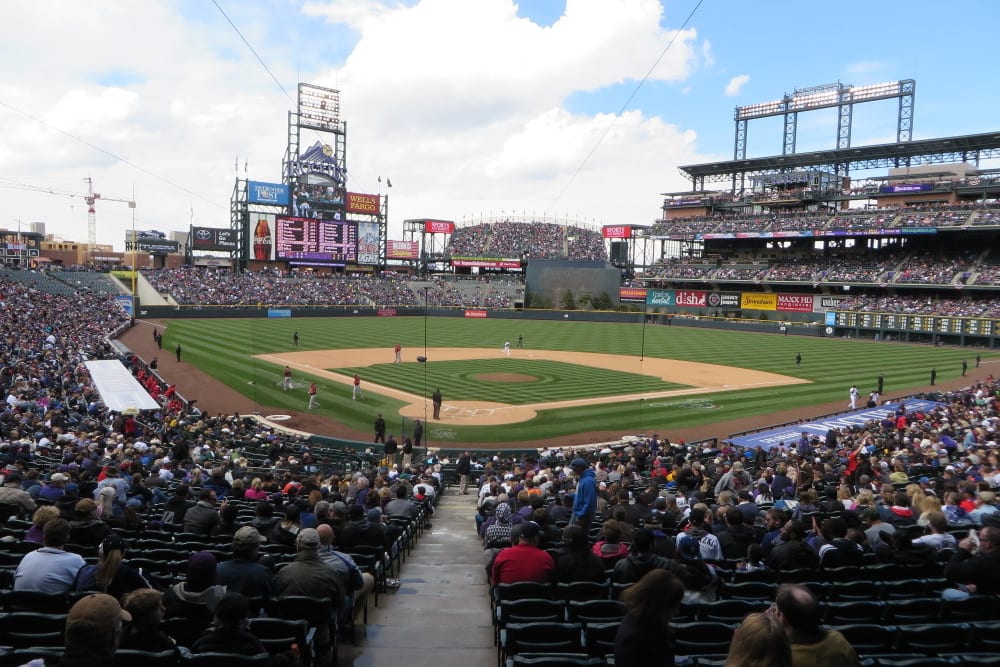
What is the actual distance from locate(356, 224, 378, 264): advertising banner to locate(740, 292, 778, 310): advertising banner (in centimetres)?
5143

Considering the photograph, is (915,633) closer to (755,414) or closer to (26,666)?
(26,666)

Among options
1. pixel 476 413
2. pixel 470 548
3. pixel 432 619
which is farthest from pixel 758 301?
pixel 432 619

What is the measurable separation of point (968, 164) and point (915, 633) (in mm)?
94486

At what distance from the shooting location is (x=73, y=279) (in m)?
66.7

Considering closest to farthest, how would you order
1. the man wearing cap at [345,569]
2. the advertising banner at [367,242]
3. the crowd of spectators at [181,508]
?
the crowd of spectators at [181,508]
the man wearing cap at [345,569]
the advertising banner at [367,242]

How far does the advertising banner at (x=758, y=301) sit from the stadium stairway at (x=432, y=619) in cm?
7504

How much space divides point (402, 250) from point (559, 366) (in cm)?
7962

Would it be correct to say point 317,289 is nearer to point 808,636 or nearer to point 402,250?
point 402,250

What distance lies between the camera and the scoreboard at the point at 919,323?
56.4m

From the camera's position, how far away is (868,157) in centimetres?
8119

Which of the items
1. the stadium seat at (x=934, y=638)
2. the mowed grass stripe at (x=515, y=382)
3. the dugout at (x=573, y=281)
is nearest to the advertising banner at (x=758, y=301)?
→ the dugout at (x=573, y=281)

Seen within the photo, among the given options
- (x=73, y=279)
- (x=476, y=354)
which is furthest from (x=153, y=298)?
(x=476, y=354)

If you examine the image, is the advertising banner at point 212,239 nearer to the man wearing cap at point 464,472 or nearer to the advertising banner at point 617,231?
the advertising banner at point 617,231

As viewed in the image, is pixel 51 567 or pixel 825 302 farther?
pixel 825 302
